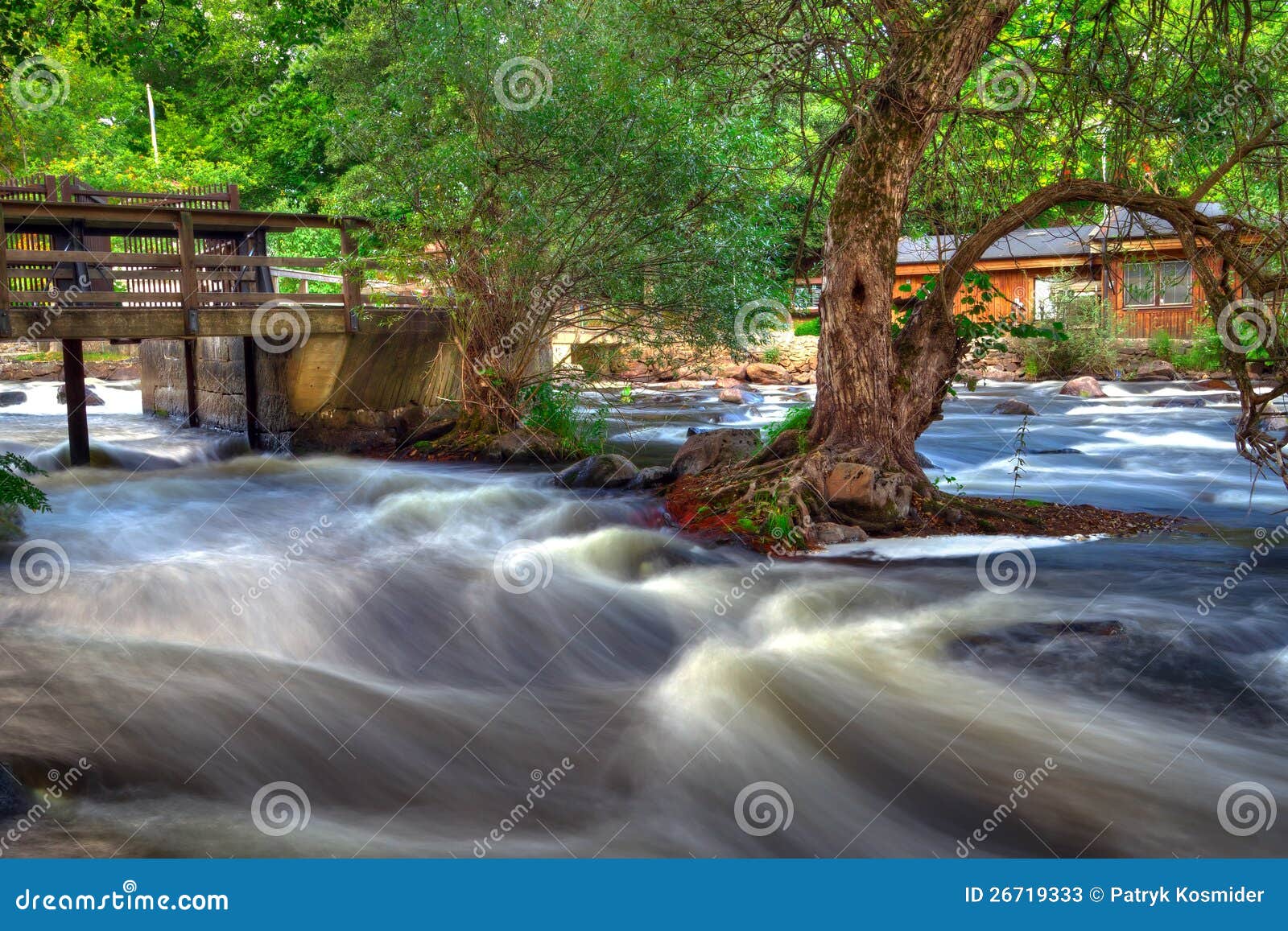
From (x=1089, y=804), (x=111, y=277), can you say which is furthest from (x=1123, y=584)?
(x=111, y=277)

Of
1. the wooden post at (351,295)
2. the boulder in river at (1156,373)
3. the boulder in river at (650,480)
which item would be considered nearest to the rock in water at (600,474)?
the boulder in river at (650,480)

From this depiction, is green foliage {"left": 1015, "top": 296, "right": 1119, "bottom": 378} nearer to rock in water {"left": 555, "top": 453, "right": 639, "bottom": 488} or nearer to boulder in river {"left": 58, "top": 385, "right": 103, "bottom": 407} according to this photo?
rock in water {"left": 555, "top": 453, "right": 639, "bottom": 488}

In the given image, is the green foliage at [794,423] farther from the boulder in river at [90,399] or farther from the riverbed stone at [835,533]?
the boulder in river at [90,399]

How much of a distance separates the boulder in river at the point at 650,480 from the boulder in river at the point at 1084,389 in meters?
14.4

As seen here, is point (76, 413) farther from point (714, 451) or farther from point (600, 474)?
point (714, 451)

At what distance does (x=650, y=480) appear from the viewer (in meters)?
11.3

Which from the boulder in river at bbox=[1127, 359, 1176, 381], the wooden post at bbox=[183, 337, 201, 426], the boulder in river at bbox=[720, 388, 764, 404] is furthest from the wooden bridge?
the boulder in river at bbox=[1127, 359, 1176, 381]

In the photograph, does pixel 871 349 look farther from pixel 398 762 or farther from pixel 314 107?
pixel 314 107

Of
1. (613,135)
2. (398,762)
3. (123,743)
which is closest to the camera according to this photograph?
(123,743)

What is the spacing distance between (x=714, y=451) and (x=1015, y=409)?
10.9m

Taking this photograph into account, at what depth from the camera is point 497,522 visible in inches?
408

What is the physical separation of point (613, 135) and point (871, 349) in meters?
3.88

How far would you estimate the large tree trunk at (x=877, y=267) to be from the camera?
8.43 m

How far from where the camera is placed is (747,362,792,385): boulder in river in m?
27.8
